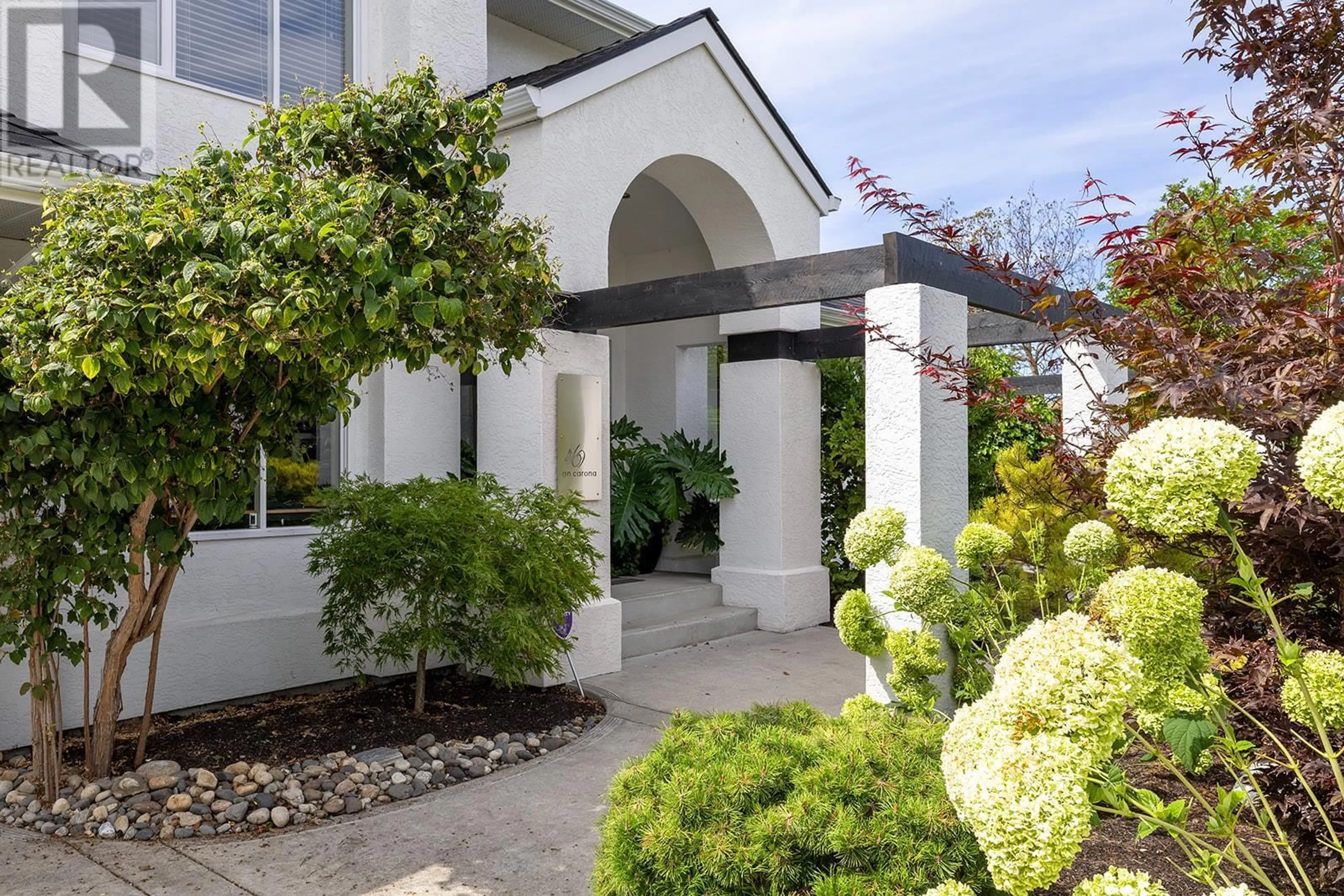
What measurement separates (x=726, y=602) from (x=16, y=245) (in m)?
6.61

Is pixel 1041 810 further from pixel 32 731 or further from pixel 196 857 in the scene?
pixel 32 731

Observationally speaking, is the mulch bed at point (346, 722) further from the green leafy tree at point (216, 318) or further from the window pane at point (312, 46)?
the window pane at point (312, 46)

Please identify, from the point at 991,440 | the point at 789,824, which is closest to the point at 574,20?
the point at 991,440

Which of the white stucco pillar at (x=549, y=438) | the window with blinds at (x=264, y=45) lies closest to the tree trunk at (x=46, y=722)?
the white stucco pillar at (x=549, y=438)

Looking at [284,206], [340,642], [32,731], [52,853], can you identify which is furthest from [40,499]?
[340,642]

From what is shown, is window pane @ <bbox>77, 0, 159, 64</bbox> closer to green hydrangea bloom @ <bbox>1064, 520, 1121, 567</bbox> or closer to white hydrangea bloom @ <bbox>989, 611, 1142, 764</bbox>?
green hydrangea bloom @ <bbox>1064, 520, 1121, 567</bbox>

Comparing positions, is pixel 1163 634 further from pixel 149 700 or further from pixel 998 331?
pixel 998 331

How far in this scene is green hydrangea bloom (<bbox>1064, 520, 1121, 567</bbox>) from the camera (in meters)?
3.57

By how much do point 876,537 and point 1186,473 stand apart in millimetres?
2398

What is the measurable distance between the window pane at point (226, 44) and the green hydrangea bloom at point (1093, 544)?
6.10 metres

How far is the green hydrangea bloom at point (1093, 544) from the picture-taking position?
3570 millimetres

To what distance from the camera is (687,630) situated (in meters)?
8.34

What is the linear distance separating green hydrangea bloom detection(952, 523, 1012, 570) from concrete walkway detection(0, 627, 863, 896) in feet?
6.84

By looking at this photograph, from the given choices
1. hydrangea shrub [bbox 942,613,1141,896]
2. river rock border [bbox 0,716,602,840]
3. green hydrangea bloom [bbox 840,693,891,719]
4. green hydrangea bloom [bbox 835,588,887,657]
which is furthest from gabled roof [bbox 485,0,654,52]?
hydrangea shrub [bbox 942,613,1141,896]
